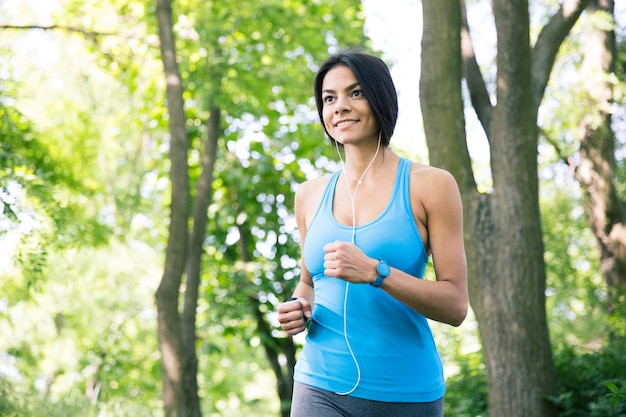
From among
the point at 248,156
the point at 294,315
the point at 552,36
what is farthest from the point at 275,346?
the point at 294,315

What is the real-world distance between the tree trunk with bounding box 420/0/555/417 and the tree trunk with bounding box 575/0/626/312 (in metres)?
3.86

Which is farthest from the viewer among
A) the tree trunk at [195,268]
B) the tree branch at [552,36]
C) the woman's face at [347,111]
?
the tree trunk at [195,268]

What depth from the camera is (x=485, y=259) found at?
5.17 meters

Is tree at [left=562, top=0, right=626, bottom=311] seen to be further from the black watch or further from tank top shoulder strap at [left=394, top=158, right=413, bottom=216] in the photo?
the black watch

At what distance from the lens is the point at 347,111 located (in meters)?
2.35

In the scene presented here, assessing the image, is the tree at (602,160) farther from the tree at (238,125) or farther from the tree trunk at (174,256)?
the tree trunk at (174,256)

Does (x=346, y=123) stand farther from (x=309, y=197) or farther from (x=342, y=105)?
(x=309, y=197)

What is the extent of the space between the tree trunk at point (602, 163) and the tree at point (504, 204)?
12.6 ft

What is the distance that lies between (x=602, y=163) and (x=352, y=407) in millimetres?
7376

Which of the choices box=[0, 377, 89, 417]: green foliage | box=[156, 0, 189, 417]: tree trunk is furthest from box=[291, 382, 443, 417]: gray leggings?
box=[156, 0, 189, 417]: tree trunk

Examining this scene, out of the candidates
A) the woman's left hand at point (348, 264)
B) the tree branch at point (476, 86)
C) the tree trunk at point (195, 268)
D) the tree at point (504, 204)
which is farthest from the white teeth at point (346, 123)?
the tree trunk at point (195, 268)

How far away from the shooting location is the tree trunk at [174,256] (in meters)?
5.98

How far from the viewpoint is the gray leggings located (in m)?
2.15

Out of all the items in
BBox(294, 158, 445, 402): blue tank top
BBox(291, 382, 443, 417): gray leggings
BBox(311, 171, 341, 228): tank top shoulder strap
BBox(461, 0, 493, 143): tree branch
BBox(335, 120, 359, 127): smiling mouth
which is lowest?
BBox(291, 382, 443, 417): gray leggings
